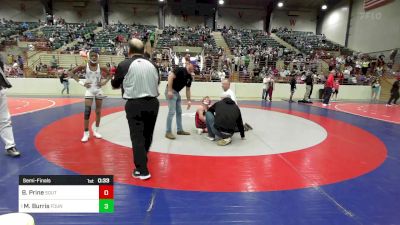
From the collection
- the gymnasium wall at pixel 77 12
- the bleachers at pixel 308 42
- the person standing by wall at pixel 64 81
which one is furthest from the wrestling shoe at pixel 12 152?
the gymnasium wall at pixel 77 12

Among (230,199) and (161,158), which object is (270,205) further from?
(161,158)

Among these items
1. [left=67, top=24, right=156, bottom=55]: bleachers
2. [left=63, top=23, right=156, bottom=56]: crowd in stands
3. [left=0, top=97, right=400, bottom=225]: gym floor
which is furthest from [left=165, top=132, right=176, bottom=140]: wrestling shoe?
[left=67, top=24, right=156, bottom=55]: bleachers

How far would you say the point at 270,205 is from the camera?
3.12 metres

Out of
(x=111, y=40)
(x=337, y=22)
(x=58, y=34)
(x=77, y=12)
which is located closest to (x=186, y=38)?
(x=111, y=40)

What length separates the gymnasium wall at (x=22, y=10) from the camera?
30.4 metres

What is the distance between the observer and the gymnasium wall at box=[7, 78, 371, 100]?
15.1 m

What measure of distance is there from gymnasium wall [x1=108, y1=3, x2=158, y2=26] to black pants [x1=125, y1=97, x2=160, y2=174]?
101 ft

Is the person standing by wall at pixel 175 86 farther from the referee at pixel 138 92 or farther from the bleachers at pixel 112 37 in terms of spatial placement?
the bleachers at pixel 112 37

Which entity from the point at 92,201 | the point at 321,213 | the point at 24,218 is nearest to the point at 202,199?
the point at 321,213

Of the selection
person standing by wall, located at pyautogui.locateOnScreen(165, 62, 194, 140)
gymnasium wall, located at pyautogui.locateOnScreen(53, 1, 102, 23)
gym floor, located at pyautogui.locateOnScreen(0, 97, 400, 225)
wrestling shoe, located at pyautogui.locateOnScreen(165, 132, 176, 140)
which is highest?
gymnasium wall, located at pyautogui.locateOnScreen(53, 1, 102, 23)

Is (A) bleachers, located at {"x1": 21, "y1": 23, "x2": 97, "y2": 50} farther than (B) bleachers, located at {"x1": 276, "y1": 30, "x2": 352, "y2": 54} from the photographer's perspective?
No

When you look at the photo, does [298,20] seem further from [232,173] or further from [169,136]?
[232,173]

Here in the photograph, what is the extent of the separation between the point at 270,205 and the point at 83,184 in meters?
2.19
